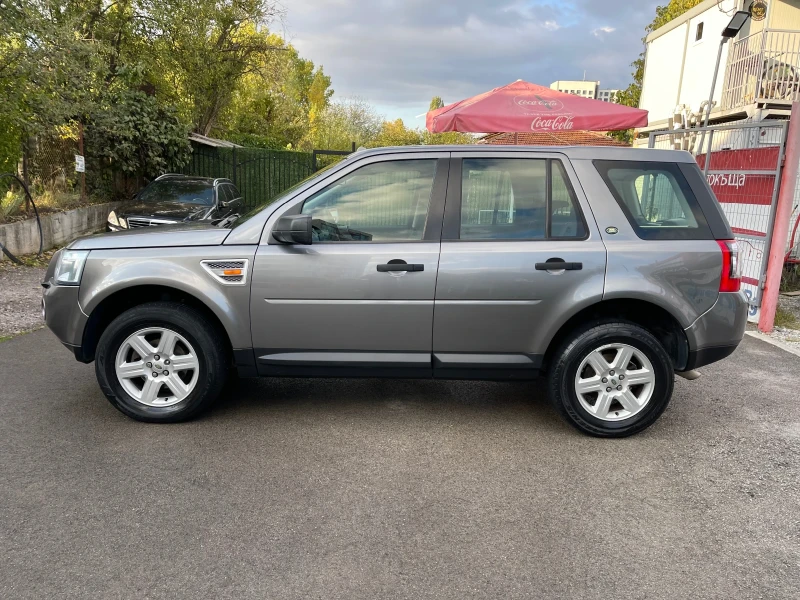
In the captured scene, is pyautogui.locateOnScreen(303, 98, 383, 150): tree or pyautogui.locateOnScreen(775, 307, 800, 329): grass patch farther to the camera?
pyautogui.locateOnScreen(303, 98, 383, 150): tree

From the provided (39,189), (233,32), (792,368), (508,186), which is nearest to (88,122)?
(39,189)

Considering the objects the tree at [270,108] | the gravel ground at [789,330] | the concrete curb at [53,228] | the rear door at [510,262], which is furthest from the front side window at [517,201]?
the tree at [270,108]

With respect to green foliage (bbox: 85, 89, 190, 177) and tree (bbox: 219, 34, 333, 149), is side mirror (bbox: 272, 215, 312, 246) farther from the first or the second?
tree (bbox: 219, 34, 333, 149)

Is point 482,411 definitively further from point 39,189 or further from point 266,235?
point 39,189

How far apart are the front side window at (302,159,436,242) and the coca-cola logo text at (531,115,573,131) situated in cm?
586

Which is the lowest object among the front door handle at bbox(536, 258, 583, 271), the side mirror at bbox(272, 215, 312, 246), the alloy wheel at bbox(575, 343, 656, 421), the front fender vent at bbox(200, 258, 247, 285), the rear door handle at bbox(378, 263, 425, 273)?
the alloy wheel at bbox(575, 343, 656, 421)

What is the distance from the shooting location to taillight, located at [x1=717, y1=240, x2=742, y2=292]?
424cm

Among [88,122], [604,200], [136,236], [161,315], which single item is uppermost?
[88,122]

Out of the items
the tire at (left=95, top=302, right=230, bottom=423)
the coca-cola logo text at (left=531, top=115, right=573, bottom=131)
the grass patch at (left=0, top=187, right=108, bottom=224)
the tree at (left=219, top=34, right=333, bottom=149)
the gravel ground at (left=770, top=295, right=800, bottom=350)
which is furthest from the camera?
the tree at (left=219, top=34, right=333, bottom=149)

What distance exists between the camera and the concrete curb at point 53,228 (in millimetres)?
10797

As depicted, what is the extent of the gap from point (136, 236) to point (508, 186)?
2.58 metres

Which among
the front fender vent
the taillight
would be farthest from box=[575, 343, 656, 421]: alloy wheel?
the front fender vent

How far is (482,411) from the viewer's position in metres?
4.88

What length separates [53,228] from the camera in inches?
477
